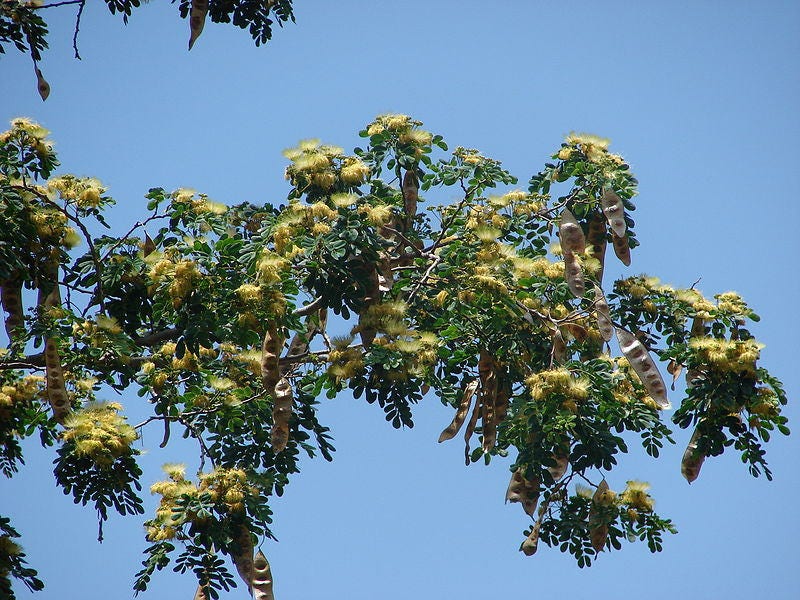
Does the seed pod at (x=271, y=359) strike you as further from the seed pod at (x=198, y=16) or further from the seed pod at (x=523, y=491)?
the seed pod at (x=198, y=16)

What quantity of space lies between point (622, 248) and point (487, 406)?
6.47 ft

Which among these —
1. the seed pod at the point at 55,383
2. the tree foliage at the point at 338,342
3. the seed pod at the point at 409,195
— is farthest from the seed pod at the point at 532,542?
the seed pod at the point at 55,383

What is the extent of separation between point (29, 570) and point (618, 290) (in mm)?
5243

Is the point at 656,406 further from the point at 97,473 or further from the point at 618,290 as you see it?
the point at 97,473

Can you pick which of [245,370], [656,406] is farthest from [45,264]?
[656,406]

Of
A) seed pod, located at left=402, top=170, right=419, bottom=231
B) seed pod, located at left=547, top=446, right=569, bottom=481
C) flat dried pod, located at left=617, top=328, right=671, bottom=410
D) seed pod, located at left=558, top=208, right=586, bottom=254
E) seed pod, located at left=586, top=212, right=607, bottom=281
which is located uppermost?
seed pod, located at left=402, top=170, right=419, bottom=231

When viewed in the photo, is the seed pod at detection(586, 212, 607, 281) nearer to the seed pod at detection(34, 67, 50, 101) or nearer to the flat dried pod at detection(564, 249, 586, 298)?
the flat dried pod at detection(564, 249, 586, 298)

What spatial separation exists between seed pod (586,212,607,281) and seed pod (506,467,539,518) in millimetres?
2102

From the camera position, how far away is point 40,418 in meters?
9.37

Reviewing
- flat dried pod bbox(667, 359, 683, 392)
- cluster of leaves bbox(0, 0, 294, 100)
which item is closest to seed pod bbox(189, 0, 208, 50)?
cluster of leaves bbox(0, 0, 294, 100)

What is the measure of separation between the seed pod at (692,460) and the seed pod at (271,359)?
3160mm

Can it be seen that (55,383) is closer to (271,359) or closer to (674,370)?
(271,359)

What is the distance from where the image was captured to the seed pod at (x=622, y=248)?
34.6 feet

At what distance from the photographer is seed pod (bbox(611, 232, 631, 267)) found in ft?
34.6
